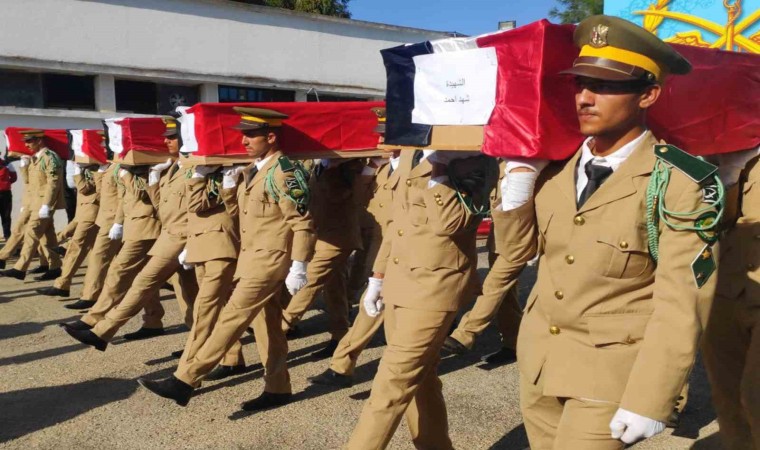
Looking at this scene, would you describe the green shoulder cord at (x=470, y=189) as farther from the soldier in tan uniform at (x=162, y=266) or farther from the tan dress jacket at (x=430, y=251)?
the soldier in tan uniform at (x=162, y=266)

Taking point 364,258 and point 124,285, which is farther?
point 364,258

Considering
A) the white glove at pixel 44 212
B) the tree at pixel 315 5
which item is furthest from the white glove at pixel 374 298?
the tree at pixel 315 5

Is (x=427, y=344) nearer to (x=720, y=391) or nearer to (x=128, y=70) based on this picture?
(x=720, y=391)

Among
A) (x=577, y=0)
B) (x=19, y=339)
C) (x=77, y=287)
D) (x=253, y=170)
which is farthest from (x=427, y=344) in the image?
(x=577, y=0)

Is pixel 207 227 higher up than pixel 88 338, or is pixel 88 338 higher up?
pixel 207 227

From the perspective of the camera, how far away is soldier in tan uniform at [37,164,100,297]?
8.41 metres

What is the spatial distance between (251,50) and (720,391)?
15.2m

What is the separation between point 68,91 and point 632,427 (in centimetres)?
1533

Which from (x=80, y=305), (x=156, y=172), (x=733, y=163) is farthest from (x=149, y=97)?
(x=733, y=163)

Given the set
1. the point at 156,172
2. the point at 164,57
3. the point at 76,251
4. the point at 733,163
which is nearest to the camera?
the point at 733,163

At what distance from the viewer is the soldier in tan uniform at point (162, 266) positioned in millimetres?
5559

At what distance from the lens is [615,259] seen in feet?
7.21

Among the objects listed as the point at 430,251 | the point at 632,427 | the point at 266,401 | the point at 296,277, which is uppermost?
the point at 430,251

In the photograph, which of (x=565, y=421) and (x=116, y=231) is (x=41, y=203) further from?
(x=565, y=421)
